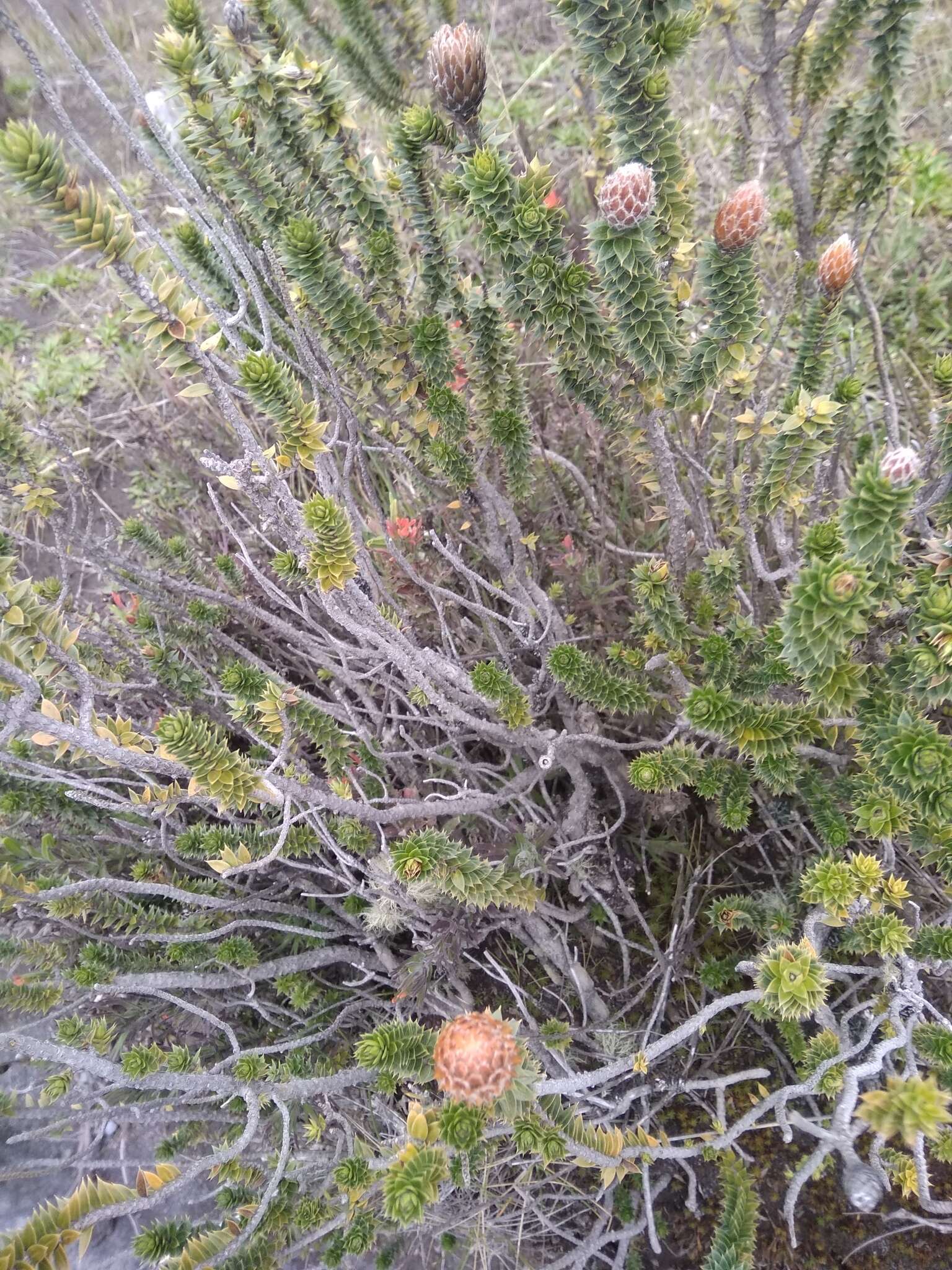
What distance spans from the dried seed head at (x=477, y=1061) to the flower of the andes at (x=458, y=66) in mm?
1756

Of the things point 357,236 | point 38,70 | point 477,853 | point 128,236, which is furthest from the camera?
point 477,853

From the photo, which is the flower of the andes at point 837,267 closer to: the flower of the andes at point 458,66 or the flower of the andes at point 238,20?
the flower of the andes at point 458,66

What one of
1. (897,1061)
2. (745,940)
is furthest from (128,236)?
(897,1061)

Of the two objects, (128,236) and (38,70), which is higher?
(38,70)

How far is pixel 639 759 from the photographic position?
1.86 m

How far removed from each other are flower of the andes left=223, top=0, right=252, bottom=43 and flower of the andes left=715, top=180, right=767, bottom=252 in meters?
1.16

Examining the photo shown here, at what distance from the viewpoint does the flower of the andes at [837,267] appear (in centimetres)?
167

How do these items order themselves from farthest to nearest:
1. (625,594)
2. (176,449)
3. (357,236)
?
(176,449), (625,594), (357,236)

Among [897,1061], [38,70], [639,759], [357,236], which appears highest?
[38,70]

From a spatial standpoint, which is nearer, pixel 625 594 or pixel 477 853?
pixel 477 853

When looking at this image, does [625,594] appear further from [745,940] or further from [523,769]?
[745,940]

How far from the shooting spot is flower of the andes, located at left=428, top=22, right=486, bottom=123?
1.55 m

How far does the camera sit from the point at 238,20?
176 cm

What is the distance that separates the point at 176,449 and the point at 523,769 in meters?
2.37
